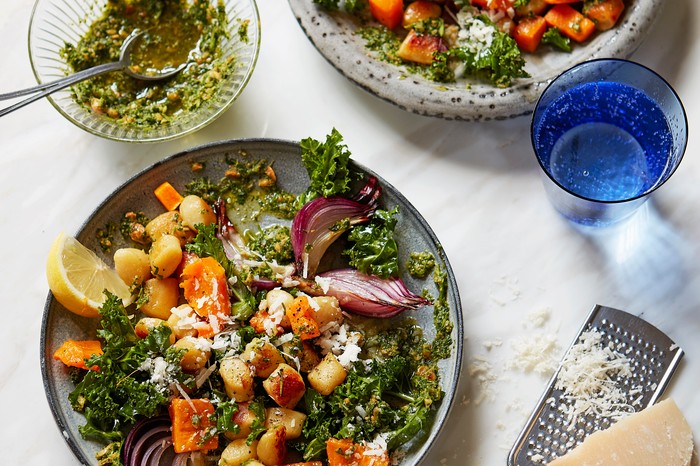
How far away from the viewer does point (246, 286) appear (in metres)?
2.46

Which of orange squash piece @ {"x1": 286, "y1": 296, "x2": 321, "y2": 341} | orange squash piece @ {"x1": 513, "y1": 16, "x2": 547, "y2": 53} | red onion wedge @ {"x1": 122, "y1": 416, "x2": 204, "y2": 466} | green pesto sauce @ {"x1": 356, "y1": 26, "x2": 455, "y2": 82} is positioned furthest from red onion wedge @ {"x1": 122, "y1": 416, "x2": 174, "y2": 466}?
orange squash piece @ {"x1": 513, "y1": 16, "x2": 547, "y2": 53}

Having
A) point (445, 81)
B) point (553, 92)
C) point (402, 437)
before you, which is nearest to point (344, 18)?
point (445, 81)

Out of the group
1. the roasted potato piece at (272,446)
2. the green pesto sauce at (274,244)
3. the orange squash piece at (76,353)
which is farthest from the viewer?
the green pesto sauce at (274,244)

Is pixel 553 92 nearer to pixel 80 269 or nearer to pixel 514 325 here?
pixel 514 325

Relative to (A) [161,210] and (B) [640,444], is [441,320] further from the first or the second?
(A) [161,210]

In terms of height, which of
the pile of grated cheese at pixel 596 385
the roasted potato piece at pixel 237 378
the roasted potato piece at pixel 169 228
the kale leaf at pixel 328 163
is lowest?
the pile of grated cheese at pixel 596 385

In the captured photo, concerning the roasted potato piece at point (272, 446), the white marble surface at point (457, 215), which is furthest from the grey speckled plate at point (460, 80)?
the roasted potato piece at point (272, 446)

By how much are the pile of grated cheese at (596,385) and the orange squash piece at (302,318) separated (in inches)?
31.0

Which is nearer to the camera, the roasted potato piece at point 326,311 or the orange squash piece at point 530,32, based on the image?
the roasted potato piece at point 326,311

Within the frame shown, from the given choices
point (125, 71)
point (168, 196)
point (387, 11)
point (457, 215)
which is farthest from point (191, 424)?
point (387, 11)

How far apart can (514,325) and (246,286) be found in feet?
2.79

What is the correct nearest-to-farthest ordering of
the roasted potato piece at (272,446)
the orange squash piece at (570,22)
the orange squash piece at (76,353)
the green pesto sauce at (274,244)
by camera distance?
the roasted potato piece at (272,446), the orange squash piece at (76,353), the green pesto sauce at (274,244), the orange squash piece at (570,22)

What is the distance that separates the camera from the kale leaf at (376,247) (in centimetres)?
246

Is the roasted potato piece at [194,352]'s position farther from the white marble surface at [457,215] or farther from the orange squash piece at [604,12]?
the orange squash piece at [604,12]
